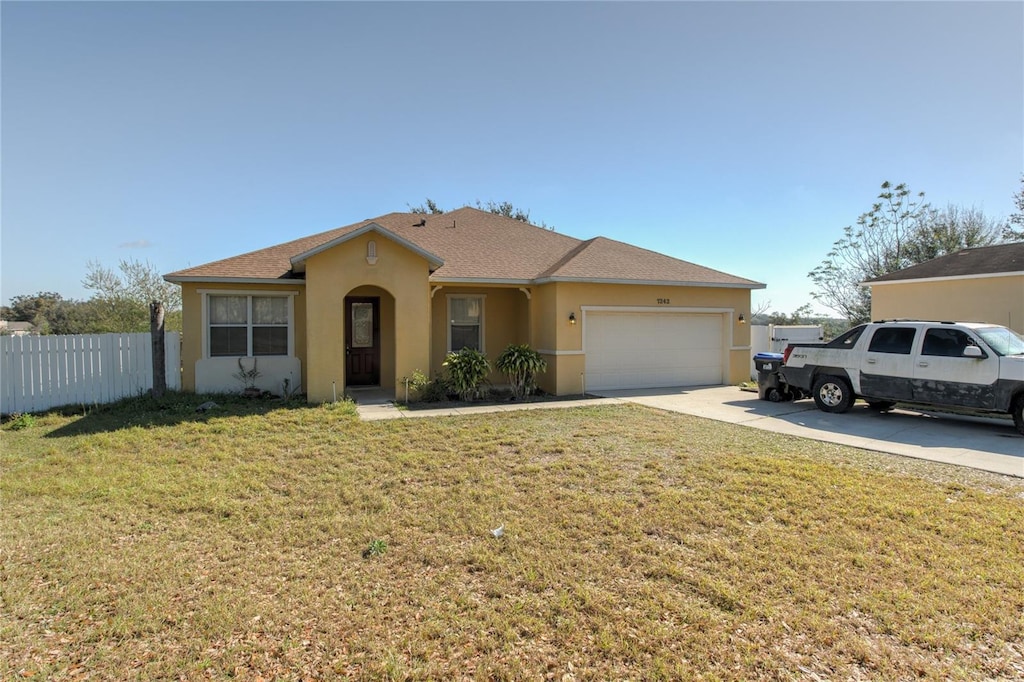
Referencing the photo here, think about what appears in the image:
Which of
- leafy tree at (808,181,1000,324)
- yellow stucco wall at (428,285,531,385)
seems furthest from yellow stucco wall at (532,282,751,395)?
leafy tree at (808,181,1000,324)

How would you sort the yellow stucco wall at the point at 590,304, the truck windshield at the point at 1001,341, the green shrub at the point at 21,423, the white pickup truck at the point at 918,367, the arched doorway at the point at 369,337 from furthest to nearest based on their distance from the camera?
the arched doorway at the point at 369,337 → the yellow stucco wall at the point at 590,304 → the green shrub at the point at 21,423 → the truck windshield at the point at 1001,341 → the white pickup truck at the point at 918,367

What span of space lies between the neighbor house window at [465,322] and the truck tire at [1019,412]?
438 inches

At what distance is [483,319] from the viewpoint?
46.9ft

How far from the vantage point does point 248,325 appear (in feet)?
40.1

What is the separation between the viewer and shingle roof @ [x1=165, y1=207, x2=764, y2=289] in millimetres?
12297

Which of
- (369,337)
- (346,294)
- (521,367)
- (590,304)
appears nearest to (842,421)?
(590,304)

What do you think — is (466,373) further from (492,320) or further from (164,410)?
(164,410)

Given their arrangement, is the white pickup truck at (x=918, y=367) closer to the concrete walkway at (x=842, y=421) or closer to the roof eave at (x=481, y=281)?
the concrete walkway at (x=842, y=421)

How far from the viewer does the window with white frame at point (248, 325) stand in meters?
12.0

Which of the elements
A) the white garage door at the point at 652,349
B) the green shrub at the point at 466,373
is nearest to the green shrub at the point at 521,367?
the green shrub at the point at 466,373

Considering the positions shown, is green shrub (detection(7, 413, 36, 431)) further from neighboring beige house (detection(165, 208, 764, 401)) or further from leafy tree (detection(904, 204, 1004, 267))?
leafy tree (detection(904, 204, 1004, 267))

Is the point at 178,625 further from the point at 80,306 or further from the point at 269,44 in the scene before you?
the point at 80,306

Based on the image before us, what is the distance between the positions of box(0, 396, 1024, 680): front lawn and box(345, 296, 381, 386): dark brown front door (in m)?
6.51

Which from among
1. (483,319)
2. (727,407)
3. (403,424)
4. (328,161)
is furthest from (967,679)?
(328,161)
